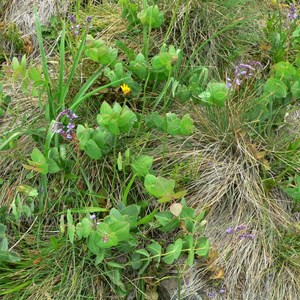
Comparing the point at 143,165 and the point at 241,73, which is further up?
the point at 241,73

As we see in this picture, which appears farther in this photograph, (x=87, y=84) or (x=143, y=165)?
(x=87, y=84)

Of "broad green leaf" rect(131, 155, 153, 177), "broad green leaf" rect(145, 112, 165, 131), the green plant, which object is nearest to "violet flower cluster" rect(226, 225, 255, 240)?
the green plant

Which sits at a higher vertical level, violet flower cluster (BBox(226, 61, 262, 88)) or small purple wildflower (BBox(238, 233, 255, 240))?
violet flower cluster (BBox(226, 61, 262, 88))

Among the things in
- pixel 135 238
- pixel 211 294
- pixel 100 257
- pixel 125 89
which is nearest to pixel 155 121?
pixel 125 89

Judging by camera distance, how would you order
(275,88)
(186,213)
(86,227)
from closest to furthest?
(86,227) < (186,213) < (275,88)

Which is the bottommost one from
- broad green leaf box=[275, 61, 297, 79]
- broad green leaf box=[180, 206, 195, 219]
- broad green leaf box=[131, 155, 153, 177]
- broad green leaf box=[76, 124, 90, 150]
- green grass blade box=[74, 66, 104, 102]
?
broad green leaf box=[180, 206, 195, 219]

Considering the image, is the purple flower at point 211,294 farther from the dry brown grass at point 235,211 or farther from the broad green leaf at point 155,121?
the broad green leaf at point 155,121

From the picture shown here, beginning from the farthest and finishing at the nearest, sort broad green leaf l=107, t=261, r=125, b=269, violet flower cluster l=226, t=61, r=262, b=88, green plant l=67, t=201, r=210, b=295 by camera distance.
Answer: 1. violet flower cluster l=226, t=61, r=262, b=88
2. broad green leaf l=107, t=261, r=125, b=269
3. green plant l=67, t=201, r=210, b=295

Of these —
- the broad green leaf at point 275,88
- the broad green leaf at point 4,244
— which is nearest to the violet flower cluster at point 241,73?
the broad green leaf at point 275,88

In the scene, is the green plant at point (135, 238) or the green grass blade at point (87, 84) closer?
the green plant at point (135, 238)

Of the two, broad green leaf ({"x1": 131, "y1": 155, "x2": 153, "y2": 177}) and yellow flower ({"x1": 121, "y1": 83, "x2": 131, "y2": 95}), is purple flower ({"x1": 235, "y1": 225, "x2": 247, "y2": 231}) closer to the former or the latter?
broad green leaf ({"x1": 131, "y1": 155, "x2": 153, "y2": 177})

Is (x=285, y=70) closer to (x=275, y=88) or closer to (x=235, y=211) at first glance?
(x=275, y=88)
